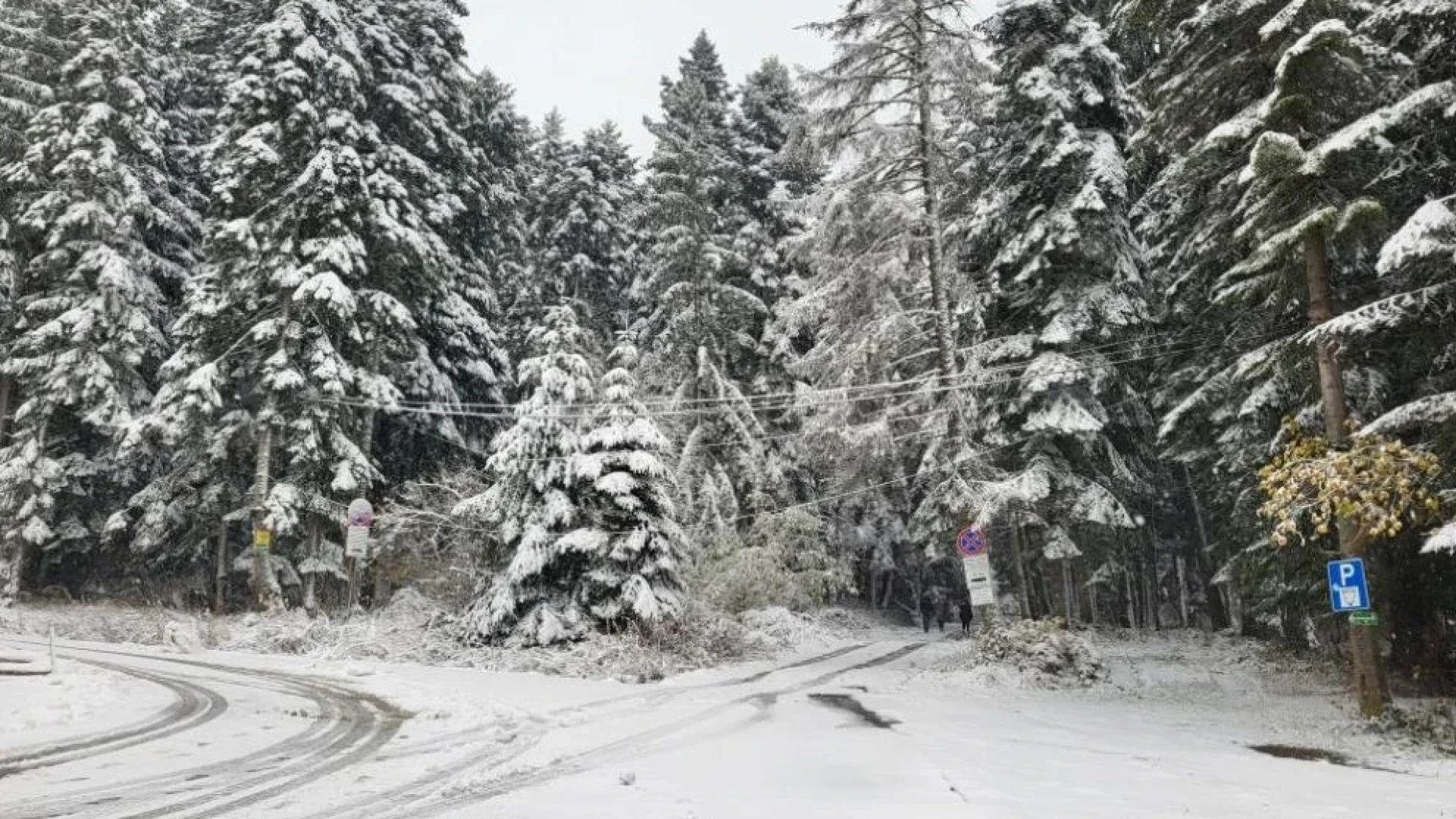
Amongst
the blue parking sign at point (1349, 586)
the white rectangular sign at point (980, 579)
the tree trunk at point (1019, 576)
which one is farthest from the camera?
the tree trunk at point (1019, 576)

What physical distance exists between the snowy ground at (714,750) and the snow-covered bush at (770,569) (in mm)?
7913

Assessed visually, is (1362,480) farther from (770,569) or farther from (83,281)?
(83,281)

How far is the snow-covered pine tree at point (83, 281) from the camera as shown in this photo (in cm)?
2645

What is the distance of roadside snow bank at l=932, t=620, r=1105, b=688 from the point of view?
635 inches

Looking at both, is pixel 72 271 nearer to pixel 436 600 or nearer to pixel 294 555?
pixel 294 555

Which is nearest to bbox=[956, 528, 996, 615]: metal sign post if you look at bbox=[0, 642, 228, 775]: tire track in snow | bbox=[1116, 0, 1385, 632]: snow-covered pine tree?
Answer: bbox=[1116, 0, 1385, 632]: snow-covered pine tree

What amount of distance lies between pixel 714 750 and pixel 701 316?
2202 cm

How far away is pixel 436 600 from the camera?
75.1ft

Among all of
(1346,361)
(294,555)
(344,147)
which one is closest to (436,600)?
(294,555)

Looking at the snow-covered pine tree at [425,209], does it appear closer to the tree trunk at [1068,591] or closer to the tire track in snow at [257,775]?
the tire track in snow at [257,775]

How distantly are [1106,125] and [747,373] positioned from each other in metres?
14.7

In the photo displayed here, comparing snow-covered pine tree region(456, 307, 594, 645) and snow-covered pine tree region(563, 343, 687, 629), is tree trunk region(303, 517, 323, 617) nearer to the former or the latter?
snow-covered pine tree region(456, 307, 594, 645)

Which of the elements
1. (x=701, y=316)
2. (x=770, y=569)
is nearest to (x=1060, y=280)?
(x=770, y=569)

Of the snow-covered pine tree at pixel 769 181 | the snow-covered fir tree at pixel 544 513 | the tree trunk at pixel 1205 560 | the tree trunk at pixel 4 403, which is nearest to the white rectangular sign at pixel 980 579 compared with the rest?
the snow-covered fir tree at pixel 544 513
